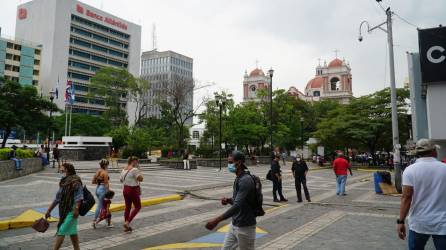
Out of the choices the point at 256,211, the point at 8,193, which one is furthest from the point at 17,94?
the point at 256,211

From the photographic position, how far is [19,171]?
1858cm

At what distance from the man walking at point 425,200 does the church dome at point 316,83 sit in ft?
327

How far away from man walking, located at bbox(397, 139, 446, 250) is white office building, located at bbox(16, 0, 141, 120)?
3163 inches

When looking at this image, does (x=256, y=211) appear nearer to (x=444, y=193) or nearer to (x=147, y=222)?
(x=444, y=193)

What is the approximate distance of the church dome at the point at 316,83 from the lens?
9962 centimetres

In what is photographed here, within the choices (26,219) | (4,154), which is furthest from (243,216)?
(4,154)

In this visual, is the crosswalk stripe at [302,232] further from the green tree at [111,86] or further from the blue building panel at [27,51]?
the blue building panel at [27,51]

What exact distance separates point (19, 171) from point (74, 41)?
75.2 m

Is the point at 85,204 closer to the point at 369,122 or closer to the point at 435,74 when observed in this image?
the point at 435,74

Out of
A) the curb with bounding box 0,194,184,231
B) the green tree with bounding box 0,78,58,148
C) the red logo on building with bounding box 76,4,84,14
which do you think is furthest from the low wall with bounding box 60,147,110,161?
the red logo on building with bounding box 76,4,84,14

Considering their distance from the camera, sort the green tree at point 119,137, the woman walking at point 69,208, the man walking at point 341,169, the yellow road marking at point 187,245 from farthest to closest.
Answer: the green tree at point 119,137 < the man walking at point 341,169 < the yellow road marking at point 187,245 < the woman walking at point 69,208

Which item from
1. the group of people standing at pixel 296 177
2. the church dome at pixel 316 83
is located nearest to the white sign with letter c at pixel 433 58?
the group of people standing at pixel 296 177

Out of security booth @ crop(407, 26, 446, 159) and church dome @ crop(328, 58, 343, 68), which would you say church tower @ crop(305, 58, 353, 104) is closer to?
church dome @ crop(328, 58, 343, 68)

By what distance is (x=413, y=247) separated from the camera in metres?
3.66
